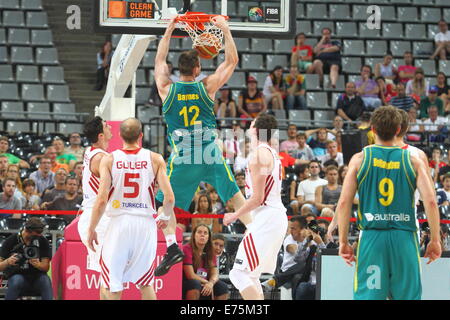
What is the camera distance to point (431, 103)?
19.7m

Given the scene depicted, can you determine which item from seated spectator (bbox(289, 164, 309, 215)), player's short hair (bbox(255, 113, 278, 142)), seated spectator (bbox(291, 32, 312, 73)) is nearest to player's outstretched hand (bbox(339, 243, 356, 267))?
player's short hair (bbox(255, 113, 278, 142))

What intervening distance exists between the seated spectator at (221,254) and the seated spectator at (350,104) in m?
7.59

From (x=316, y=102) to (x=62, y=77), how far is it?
223 inches

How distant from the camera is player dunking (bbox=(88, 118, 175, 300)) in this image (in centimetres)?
862

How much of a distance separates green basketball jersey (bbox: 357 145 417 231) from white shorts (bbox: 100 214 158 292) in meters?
2.27

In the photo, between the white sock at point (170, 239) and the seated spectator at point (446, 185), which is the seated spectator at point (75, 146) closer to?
the seated spectator at point (446, 185)

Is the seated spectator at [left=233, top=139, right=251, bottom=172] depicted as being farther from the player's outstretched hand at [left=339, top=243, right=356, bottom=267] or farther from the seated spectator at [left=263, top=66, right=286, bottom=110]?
the player's outstretched hand at [left=339, top=243, right=356, bottom=267]

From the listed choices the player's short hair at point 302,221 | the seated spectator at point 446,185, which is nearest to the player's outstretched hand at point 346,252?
the player's short hair at point 302,221

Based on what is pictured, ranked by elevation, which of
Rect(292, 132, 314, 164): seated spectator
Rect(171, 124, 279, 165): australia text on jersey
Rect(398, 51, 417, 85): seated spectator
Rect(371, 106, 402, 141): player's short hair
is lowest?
Rect(292, 132, 314, 164): seated spectator

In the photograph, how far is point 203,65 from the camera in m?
20.8

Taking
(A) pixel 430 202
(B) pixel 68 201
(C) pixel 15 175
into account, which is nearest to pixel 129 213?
(A) pixel 430 202

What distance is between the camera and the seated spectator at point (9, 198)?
1419 centimetres

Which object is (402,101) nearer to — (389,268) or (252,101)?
(252,101)
